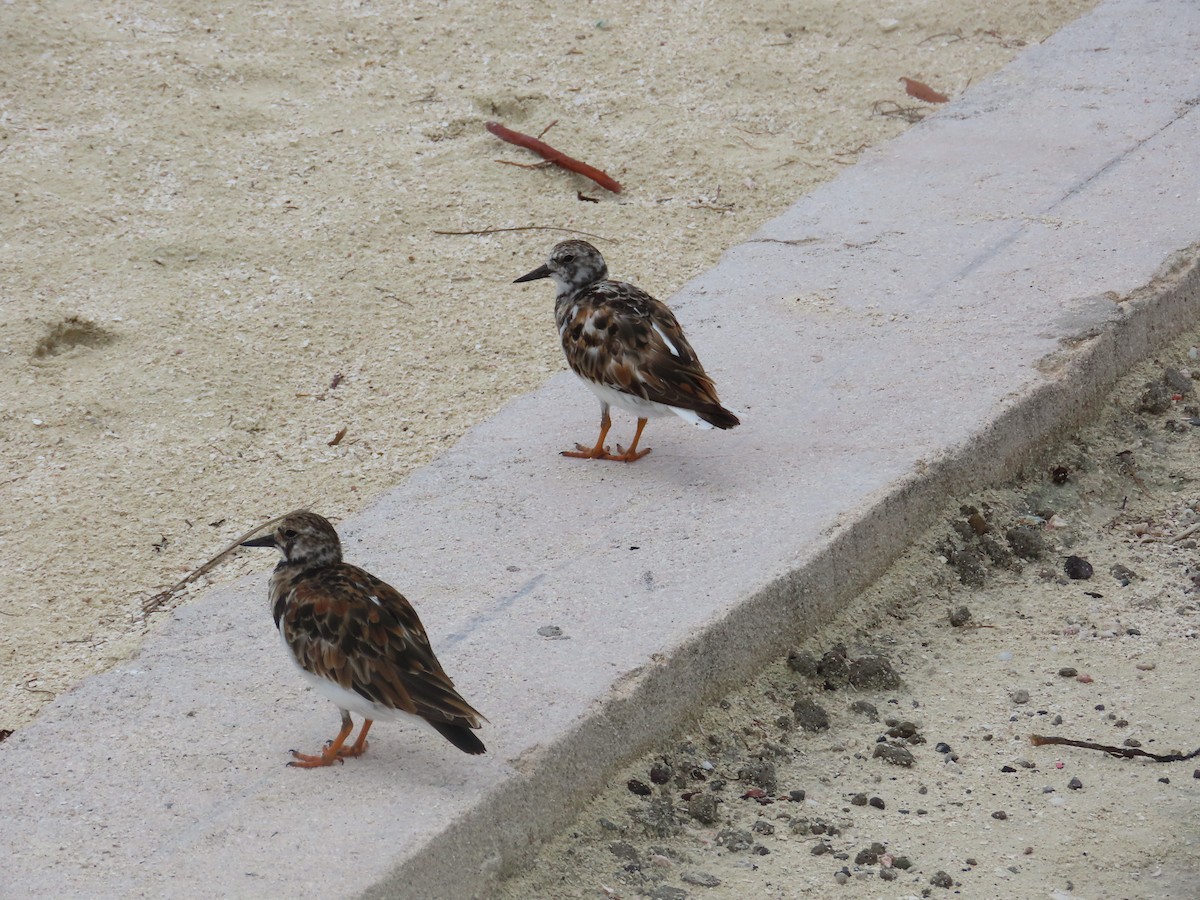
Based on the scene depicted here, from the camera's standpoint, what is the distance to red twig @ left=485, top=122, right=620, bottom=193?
22.7ft

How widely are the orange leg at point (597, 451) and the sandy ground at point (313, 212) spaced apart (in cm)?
62

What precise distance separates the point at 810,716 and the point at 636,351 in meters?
1.25

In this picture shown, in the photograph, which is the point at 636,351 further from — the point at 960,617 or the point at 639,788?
the point at 639,788

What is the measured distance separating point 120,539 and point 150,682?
109 centimetres

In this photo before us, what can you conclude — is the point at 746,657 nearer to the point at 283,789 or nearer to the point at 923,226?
the point at 283,789

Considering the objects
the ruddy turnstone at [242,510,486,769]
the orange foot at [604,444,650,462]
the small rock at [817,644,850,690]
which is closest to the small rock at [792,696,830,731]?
the small rock at [817,644,850,690]

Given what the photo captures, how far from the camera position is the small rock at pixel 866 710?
154 inches

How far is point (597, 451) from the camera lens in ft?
15.5

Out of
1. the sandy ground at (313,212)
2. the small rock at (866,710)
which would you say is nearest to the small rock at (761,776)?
the small rock at (866,710)

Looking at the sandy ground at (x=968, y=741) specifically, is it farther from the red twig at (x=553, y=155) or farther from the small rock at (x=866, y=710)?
the red twig at (x=553, y=155)

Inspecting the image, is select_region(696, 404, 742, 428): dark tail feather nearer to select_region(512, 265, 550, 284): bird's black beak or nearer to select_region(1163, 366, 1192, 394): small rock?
select_region(512, 265, 550, 284): bird's black beak

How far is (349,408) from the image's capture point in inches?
213

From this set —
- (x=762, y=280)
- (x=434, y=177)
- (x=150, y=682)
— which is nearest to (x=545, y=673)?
(x=150, y=682)

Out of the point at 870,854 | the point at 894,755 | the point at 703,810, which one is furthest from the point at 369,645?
the point at 894,755
